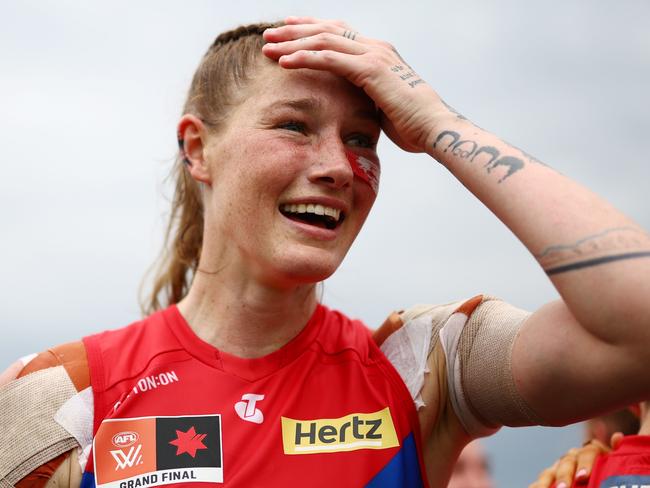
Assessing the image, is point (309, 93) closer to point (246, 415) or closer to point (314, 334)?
point (314, 334)

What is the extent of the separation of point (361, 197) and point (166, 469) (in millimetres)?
1131

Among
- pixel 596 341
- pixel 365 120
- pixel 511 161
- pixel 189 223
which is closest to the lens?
pixel 596 341

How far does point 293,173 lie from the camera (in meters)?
3.15

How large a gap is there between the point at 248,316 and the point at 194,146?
0.71 meters

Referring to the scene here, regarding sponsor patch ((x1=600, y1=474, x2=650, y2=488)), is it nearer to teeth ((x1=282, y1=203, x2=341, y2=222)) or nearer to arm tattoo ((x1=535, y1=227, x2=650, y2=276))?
arm tattoo ((x1=535, y1=227, x2=650, y2=276))

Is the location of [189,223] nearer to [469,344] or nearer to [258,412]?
[258,412]

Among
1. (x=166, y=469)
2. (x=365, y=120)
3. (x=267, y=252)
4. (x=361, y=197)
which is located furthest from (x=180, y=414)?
(x=365, y=120)

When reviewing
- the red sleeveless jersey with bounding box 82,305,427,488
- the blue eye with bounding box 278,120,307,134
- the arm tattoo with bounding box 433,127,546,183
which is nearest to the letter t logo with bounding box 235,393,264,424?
the red sleeveless jersey with bounding box 82,305,427,488

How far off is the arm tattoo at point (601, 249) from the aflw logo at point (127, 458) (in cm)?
143

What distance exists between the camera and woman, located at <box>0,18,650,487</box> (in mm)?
2807

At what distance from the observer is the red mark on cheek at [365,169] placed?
3.25 metres

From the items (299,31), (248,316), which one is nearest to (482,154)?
(299,31)

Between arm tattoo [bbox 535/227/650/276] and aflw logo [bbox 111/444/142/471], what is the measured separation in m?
1.43

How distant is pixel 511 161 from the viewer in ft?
9.47
